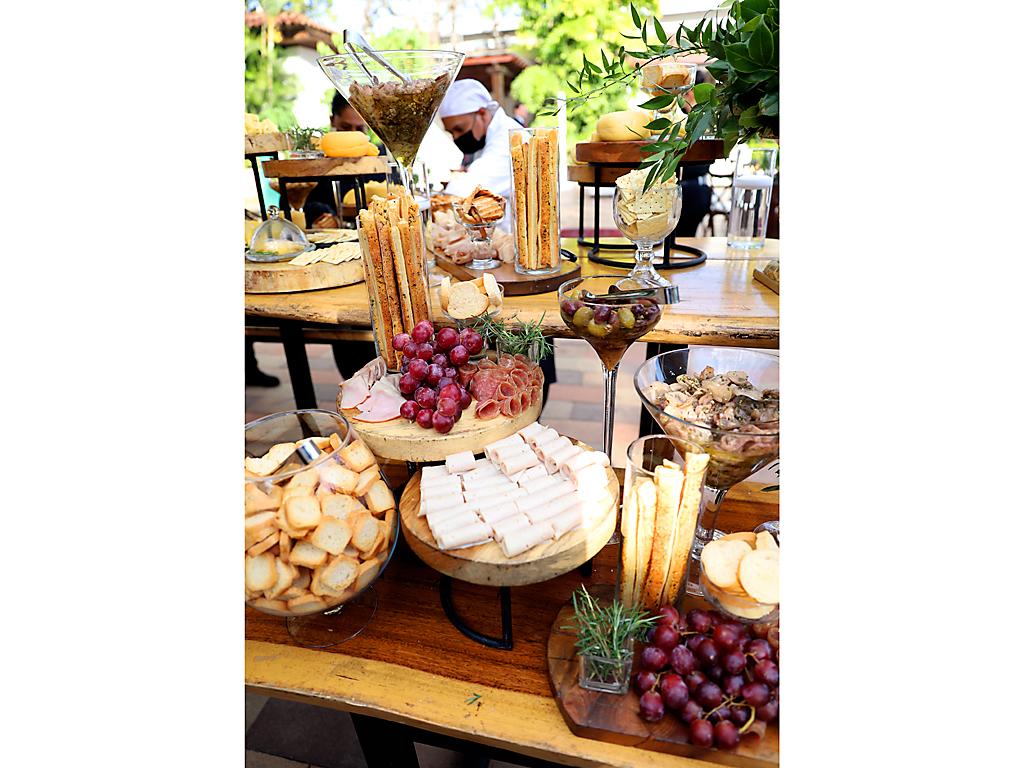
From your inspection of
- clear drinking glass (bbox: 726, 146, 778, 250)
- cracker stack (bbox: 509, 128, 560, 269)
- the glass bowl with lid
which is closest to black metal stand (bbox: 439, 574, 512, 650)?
cracker stack (bbox: 509, 128, 560, 269)

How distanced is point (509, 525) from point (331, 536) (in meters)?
0.21

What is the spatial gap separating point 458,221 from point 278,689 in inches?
50.7

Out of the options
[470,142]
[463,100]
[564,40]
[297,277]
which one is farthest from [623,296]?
[564,40]

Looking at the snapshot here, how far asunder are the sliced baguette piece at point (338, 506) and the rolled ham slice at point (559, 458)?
10.7 inches

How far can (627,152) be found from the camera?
4.65 feet

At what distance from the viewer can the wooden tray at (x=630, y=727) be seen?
0.60 m

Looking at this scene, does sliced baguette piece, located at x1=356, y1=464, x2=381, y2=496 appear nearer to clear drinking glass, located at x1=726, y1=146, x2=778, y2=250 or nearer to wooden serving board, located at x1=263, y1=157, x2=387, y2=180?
wooden serving board, located at x1=263, y1=157, x2=387, y2=180

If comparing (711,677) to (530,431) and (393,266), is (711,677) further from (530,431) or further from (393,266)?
(393,266)

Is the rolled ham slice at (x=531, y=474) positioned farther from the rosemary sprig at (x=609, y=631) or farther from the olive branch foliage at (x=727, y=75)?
the olive branch foliage at (x=727, y=75)

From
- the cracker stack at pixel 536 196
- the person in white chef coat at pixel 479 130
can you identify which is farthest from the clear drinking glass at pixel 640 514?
the person in white chef coat at pixel 479 130

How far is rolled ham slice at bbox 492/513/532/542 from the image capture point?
2.36 ft

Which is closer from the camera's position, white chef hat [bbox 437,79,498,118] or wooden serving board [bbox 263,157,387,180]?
wooden serving board [bbox 263,157,387,180]

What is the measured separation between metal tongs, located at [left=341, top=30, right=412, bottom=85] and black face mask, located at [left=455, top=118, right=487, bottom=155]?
2.10m

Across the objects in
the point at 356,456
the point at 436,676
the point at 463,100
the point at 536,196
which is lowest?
the point at 436,676
